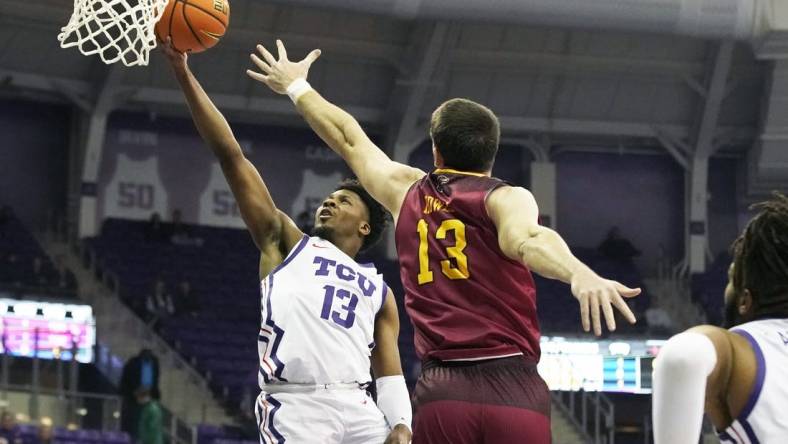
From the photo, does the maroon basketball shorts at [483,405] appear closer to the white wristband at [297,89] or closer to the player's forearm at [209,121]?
the white wristband at [297,89]

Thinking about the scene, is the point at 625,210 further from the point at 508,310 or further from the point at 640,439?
the point at 508,310

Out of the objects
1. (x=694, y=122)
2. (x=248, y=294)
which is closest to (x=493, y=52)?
(x=694, y=122)

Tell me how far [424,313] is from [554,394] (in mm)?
17363

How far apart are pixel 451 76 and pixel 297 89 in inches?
766

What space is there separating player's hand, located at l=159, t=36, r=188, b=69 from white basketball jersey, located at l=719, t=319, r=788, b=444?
11.2 feet

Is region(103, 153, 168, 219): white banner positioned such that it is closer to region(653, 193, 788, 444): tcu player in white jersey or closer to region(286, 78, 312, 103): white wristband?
region(286, 78, 312, 103): white wristband

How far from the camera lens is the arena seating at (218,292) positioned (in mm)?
20906

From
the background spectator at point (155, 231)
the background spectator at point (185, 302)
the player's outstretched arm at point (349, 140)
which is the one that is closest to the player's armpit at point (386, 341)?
the player's outstretched arm at point (349, 140)

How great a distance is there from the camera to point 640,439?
19469 millimetres

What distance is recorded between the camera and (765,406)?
3.39 metres

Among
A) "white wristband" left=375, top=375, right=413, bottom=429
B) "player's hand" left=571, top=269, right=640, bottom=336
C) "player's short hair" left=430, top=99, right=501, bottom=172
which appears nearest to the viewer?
"player's hand" left=571, top=269, right=640, bottom=336

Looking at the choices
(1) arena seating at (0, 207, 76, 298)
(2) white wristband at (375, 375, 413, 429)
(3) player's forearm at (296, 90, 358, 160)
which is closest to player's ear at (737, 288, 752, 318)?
(3) player's forearm at (296, 90, 358, 160)

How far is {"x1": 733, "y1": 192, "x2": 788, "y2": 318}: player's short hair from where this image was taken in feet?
11.5

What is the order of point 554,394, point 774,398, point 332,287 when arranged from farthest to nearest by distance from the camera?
point 554,394 → point 332,287 → point 774,398
